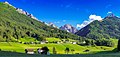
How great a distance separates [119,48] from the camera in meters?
139

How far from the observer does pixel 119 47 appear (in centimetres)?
13900

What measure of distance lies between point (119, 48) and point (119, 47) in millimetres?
591
